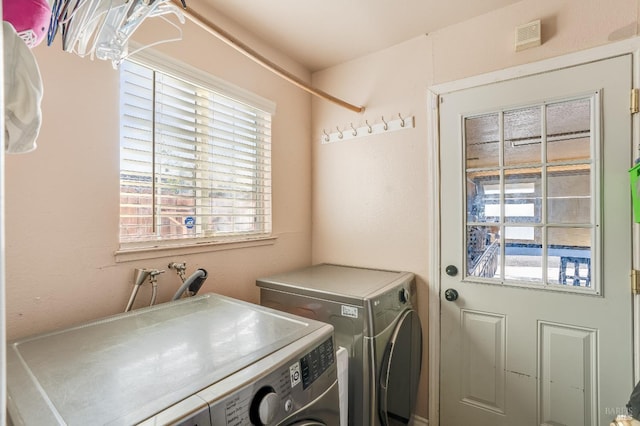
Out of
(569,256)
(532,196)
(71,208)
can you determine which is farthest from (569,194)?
(71,208)

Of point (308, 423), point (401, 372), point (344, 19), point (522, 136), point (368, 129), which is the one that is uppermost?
point (344, 19)

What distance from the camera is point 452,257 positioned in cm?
185

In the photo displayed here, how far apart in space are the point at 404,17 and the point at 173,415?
2084 mm

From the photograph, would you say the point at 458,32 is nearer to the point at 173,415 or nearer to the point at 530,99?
the point at 530,99

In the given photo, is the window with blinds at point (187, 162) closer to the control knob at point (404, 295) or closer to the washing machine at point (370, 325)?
the washing machine at point (370, 325)

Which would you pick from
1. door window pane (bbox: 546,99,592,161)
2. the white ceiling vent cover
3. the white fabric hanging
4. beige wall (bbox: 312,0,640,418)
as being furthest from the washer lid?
the white ceiling vent cover

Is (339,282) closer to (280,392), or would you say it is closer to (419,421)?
(280,392)

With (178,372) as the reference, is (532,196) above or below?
above

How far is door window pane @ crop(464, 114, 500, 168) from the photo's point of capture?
5.72 feet

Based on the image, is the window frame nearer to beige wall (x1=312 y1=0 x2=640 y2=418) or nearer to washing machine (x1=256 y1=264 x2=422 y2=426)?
washing machine (x1=256 y1=264 x2=422 y2=426)

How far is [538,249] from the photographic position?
1614mm

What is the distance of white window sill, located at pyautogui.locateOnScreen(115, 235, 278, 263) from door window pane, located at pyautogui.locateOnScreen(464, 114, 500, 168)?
4.52 feet

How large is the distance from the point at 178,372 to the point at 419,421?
1747 millimetres

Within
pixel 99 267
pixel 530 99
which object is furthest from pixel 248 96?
pixel 530 99
